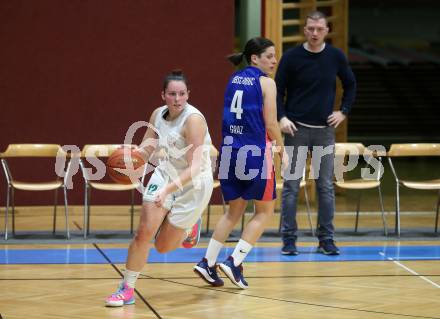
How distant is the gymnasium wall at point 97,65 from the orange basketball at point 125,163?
437cm

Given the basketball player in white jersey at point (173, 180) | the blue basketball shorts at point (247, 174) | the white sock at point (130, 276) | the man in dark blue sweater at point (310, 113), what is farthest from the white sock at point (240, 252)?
the man in dark blue sweater at point (310, 113)

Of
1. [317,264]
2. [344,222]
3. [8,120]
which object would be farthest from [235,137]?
[8,120]

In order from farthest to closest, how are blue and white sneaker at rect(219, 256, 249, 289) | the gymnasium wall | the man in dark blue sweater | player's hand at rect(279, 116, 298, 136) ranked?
the gymnasium wall, the man in dark blue sweater, player's hand at rect(279, 116, 298, 136), blue and white sneaker at rect(219, 256, 249, 289)

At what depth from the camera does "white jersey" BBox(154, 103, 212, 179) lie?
235 inches

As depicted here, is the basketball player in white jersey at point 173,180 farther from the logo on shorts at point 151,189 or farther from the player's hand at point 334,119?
the player's hand at point 334,119

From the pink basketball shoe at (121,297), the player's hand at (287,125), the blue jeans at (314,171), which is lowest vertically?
the pink basketball shoe at (121,297)

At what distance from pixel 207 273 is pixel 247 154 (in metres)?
0.87

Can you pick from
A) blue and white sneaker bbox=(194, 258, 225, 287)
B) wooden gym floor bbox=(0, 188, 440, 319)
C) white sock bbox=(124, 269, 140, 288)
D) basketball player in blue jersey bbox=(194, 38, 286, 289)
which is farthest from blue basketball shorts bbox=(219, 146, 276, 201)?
white sock bbox=(124, 269, 140, 288)

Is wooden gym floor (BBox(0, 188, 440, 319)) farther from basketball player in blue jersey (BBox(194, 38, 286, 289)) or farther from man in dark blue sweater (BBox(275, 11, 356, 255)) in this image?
man in dark blue sweater (BBox(275, 11, 356, 255))

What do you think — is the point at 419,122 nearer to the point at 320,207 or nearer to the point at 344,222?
the point at 344,222

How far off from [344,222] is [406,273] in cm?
284

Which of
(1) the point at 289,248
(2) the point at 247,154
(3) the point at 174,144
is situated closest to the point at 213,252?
(2) the point at 247,154

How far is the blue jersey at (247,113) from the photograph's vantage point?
6512 millimetres

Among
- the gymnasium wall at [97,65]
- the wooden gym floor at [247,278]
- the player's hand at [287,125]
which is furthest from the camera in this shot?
the gymnasium wall at [97,65]
